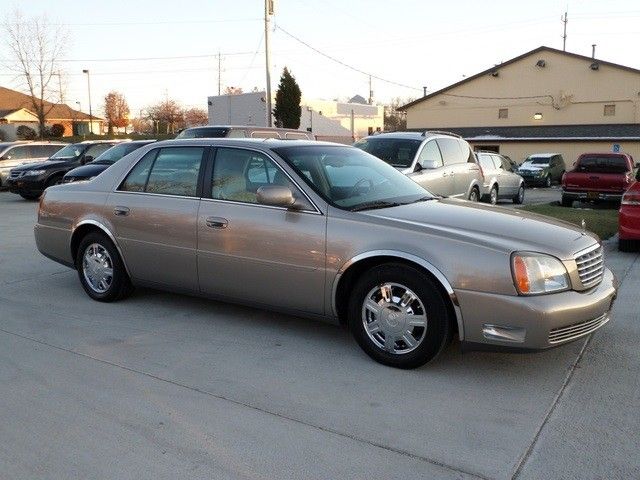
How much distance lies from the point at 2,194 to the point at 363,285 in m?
18.8

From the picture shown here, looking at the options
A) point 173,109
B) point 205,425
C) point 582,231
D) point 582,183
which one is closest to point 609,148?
point 582,183

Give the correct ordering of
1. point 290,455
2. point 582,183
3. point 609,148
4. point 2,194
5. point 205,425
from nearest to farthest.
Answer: point 290,455, point 205,425, point 582,183, point 2,194, point 609,148

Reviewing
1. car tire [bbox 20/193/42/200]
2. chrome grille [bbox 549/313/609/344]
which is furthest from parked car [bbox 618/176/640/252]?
car tire [bbox 20/193/42/200]

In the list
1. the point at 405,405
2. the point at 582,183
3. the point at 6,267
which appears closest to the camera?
the point at 405,405

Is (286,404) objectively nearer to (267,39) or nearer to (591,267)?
(591,267)

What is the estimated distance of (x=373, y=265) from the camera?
4.47 metres

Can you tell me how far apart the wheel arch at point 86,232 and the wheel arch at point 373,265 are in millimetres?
2287

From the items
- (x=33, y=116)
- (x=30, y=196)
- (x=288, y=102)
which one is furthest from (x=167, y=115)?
(x=30, y=196)

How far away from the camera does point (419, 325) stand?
166 inches

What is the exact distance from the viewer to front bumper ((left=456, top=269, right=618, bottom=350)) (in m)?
3.91

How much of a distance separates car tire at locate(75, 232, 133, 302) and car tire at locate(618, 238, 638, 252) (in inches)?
255

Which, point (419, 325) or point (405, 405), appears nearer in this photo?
point (405, 405)

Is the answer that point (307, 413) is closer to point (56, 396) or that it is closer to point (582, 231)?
point (56, 396)

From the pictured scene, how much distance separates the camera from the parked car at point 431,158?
409 inches
